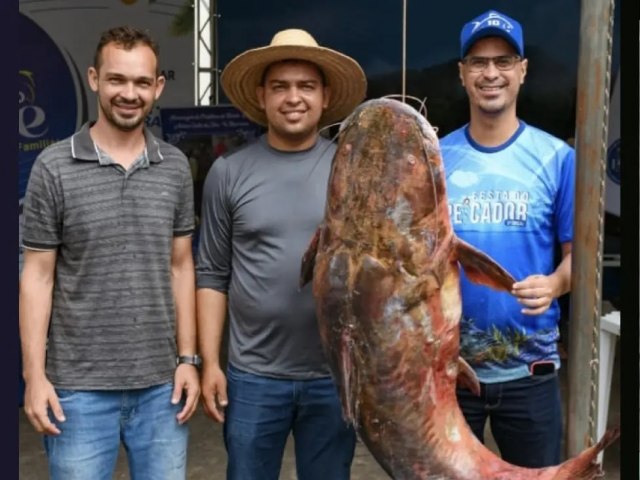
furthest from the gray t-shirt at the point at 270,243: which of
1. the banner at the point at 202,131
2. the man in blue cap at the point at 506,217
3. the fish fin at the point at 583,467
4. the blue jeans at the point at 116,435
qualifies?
the banner at the point at 202,131

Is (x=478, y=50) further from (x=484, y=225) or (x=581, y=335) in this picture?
(x=581, y=335)

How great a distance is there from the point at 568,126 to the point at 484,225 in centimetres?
508

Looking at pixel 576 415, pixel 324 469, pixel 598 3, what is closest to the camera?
pixel 598 3

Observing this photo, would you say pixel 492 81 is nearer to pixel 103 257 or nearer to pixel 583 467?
pixel 583 467

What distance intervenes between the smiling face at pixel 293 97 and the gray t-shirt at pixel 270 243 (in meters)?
0.14

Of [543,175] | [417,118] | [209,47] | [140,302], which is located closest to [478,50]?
[543,175]

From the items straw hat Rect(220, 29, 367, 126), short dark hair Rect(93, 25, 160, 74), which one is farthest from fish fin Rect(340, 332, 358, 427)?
short dark hair Rect(93, 25, 160, 74)

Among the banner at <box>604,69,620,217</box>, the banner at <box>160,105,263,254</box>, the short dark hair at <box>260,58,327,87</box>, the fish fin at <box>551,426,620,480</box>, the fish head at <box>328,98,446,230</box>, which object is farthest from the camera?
the banner at <box>160,105,263,254</box>

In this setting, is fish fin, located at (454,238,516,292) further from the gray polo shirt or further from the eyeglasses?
the gray polo shirt

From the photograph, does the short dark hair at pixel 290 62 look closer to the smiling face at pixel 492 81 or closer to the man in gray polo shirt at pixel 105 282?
the man in gray polo shirt at pixel 105 282

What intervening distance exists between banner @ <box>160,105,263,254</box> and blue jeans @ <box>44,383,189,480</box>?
4115 mm

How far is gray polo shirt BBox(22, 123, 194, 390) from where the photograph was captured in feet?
8.41

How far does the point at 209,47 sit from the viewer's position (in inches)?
273

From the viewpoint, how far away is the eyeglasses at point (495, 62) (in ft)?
7.95
